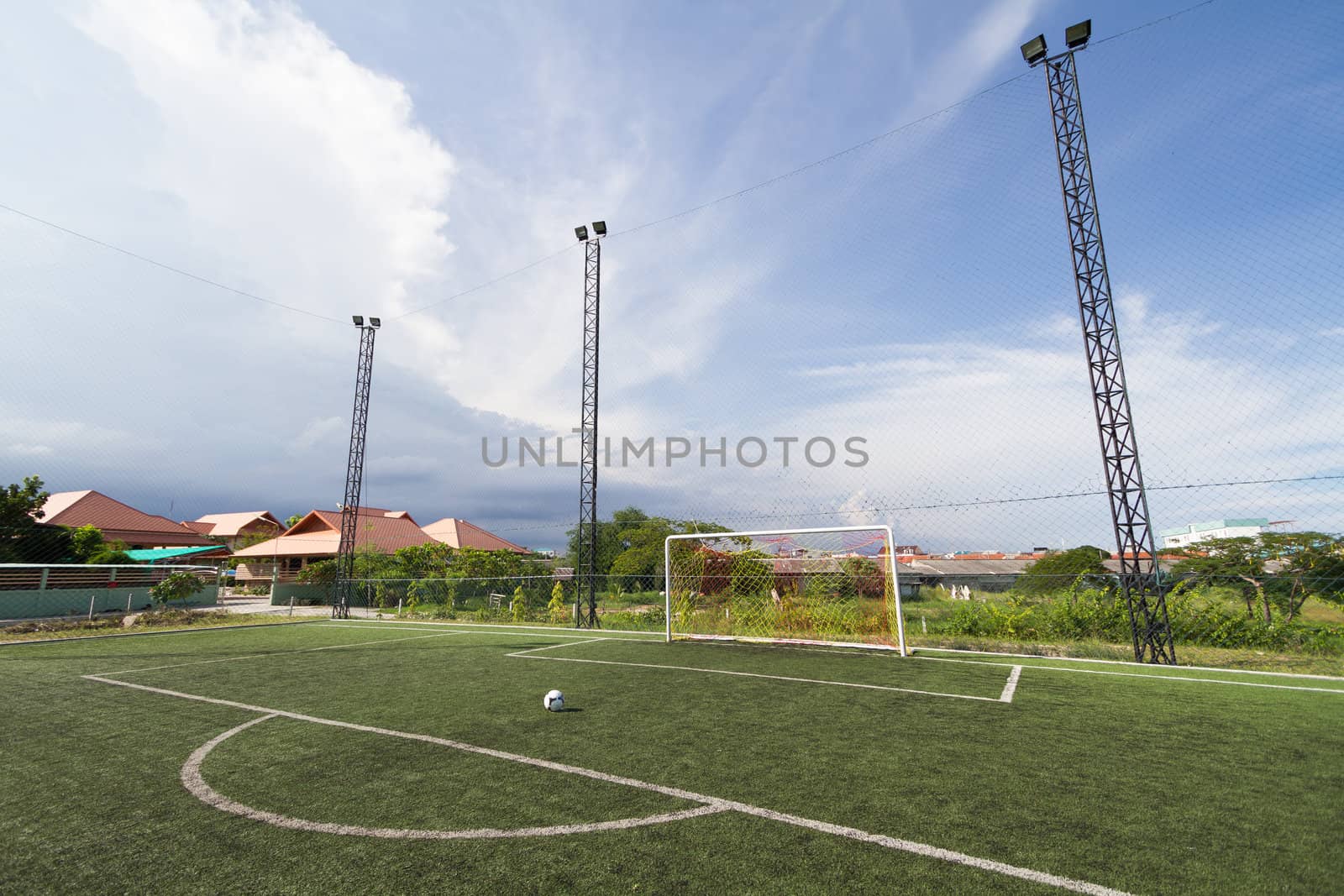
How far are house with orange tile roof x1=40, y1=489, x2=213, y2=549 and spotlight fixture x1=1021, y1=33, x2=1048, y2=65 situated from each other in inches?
1637

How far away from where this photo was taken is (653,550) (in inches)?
1266

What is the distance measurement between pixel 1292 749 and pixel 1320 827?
1625 millimetres

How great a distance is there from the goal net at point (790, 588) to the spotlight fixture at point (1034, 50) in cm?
868

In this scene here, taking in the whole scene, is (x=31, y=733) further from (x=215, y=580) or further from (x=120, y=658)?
(x=215, y=580)

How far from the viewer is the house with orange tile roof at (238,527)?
4334cm

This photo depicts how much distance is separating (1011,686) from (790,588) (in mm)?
4472

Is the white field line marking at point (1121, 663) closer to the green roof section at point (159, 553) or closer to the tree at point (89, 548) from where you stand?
the tree at point (89, 548)

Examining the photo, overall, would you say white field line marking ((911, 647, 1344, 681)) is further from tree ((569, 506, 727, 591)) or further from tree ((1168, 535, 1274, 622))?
tree ((569, 506, 727, 591))

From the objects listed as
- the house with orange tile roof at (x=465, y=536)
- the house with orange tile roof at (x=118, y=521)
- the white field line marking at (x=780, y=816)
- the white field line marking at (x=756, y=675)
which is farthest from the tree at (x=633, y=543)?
the house with orange tile roof at (x=118, y=521)

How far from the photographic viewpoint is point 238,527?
47594mm

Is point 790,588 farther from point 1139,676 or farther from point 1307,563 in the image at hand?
point 1307,563

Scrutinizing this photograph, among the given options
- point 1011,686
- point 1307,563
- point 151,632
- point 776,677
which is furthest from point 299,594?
point 1307,563

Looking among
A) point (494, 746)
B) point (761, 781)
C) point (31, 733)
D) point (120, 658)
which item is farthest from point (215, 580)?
point (761, 781)

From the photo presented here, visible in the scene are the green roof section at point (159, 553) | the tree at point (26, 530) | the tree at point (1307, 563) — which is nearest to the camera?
the tree at point (1307, 563)
